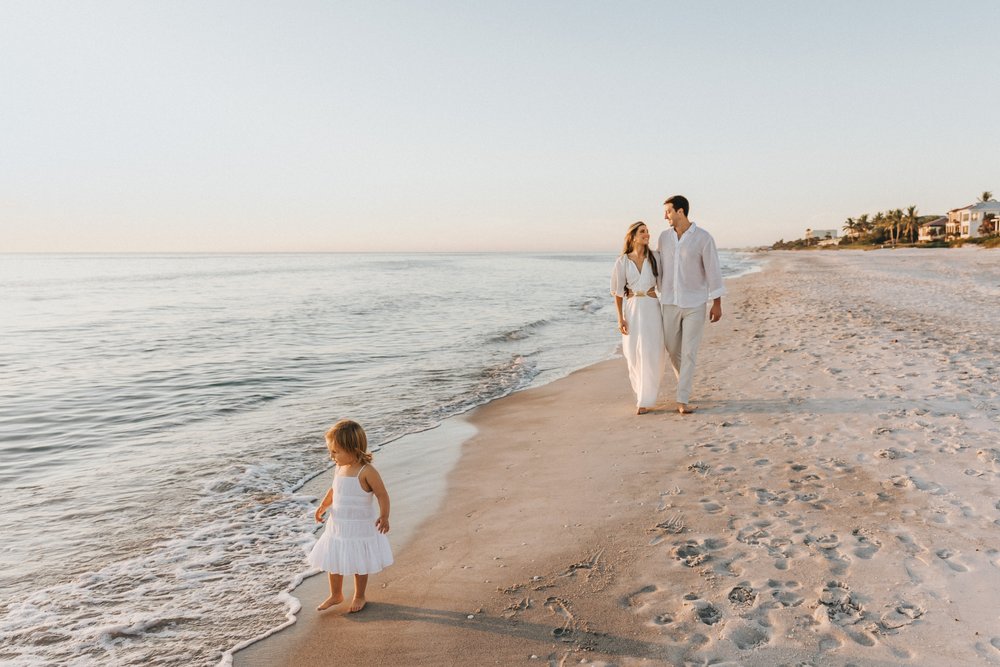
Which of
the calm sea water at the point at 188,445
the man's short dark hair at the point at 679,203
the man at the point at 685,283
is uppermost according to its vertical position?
the man's short dark hair at the point at 679,203

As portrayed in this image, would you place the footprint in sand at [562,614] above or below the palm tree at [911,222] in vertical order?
below

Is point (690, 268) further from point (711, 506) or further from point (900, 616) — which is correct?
point (900, 616)

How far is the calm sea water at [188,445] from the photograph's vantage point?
365 cm

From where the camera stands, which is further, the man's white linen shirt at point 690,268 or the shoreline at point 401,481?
the man's white linen shirt at point 690,268

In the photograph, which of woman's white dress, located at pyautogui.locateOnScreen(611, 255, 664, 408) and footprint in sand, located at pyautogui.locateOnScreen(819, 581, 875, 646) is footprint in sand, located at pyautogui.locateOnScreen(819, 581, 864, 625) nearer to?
footprint in sand, located at pyautogui.locateOnScreen(819, 581, 875, 646)

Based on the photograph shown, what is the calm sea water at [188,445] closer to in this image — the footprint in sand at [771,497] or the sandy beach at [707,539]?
the sandy beach at [707,539]

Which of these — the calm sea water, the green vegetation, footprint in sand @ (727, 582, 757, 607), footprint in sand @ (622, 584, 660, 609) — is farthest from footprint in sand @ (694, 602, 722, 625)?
the green vegetation

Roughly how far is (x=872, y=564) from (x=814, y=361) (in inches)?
257

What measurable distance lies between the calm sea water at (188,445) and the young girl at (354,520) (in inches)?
19.8

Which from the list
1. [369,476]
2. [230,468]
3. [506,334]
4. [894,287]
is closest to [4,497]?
[230,468]

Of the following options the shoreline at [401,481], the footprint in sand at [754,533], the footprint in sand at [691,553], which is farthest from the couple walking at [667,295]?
the footprint in sand at [691,553]

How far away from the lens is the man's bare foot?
3.43 meters

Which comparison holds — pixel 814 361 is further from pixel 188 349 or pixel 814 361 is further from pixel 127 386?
pixel 188 349

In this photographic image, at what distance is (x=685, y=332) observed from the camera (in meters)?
7.05
